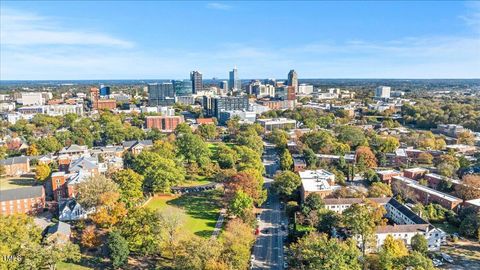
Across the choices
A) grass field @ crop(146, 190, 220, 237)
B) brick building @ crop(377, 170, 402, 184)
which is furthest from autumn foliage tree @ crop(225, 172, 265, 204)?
brick building @ crop(377, 170, 402, 184)

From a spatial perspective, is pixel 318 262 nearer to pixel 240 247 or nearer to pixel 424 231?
pixel 240 247

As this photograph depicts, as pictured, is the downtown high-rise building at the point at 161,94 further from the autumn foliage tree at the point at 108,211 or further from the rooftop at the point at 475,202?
the rooftop at the point at 475,202

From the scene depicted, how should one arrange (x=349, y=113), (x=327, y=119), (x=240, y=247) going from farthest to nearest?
(x=349, y=113) → (x=327, y=119) → (x=240, y=247)

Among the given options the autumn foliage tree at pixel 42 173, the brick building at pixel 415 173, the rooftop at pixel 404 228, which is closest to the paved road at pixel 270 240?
the rooftop at pixel 404 228

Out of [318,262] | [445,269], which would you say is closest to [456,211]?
[445,269]

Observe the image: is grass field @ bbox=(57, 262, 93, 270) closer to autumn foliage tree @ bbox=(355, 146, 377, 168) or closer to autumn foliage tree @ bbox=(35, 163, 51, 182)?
autumn foliage tree @ bbox=(35, 163, 51, 182)

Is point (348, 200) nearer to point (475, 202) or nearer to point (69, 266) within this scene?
point (475, 202)

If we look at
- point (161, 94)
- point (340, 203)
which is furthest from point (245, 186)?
point (161, 94)

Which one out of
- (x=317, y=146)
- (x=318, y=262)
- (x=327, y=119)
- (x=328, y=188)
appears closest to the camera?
(x=318, y=262)
